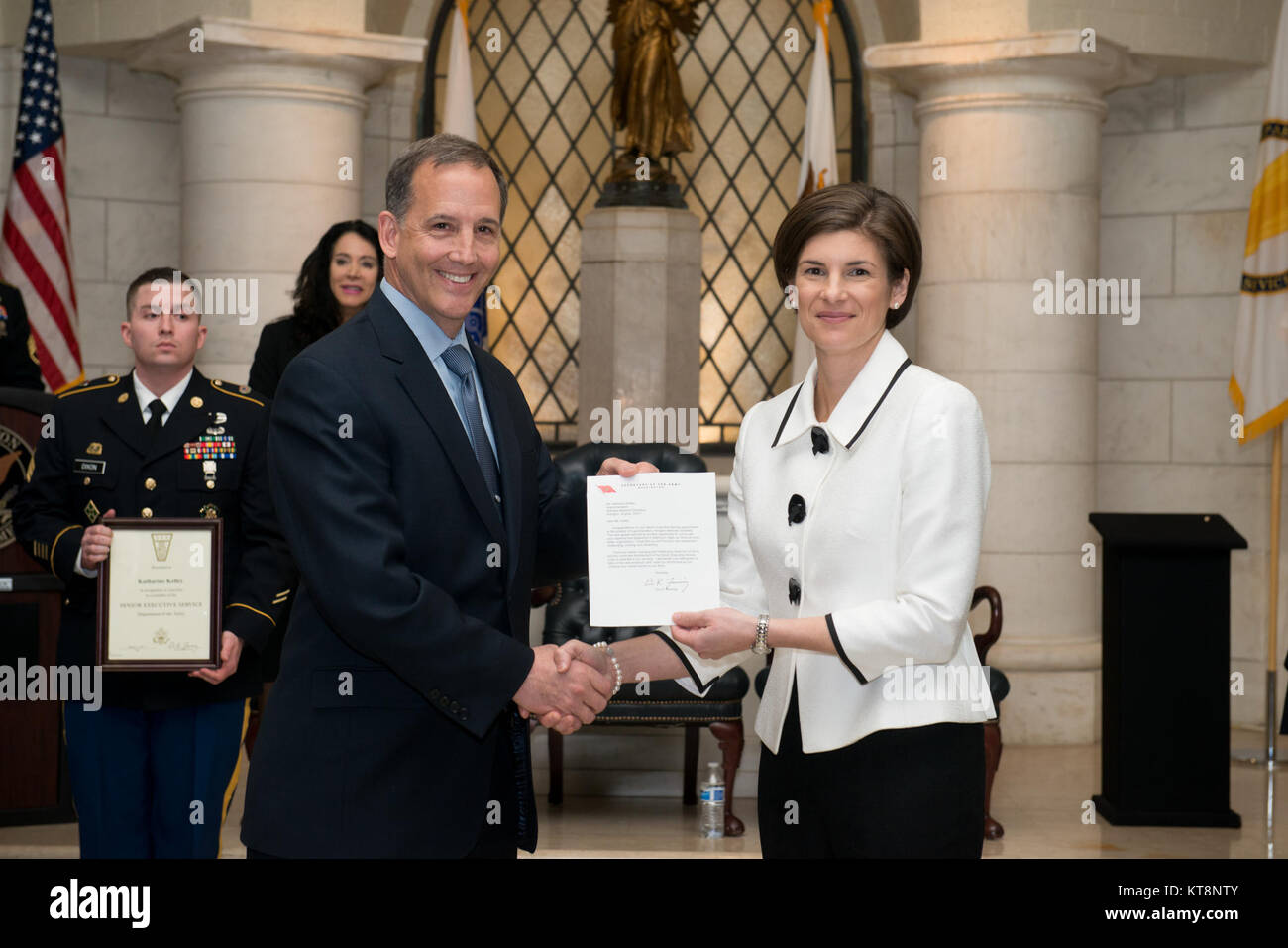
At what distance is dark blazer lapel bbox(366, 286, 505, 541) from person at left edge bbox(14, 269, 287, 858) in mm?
1477

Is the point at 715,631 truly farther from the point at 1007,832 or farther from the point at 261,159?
the point at 261,159

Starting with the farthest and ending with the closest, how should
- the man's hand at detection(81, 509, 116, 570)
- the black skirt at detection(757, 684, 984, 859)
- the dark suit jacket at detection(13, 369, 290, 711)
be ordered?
1. the dark suit jacket at detection(13, 369, 290, 711)
2. the man's hand at detection(81, 509, 116, 570)
3. the black skirt at detection(757, 684, 984, 859)

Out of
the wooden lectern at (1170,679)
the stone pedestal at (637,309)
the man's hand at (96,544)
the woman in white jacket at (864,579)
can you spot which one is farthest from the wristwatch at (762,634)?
the stone pedestal at (637,309)

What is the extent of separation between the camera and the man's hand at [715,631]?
2.36 m

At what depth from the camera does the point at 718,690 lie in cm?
516

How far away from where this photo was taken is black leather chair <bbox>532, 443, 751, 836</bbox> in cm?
519

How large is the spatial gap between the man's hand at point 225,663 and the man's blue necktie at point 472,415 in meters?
1.44

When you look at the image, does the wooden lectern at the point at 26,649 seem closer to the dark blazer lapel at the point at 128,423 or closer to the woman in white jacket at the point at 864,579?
the dark blazer lapel at the point at 128,423

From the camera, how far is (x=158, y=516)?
11.7 ft

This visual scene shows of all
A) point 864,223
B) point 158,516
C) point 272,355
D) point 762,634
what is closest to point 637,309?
point 272,355

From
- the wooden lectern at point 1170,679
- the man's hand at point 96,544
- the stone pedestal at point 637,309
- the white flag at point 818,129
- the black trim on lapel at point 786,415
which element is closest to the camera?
the black trim on lapel at point 786,415

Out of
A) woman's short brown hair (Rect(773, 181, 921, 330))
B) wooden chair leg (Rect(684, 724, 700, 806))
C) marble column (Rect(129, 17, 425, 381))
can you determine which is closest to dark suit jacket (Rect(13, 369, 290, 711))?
woman's short brown hair (Rect(773, 181, 921, 330))

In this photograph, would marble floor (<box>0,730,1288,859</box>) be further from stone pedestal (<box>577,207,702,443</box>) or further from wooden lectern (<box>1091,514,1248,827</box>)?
stone pedestal (<box>577,207,702,443</box>)

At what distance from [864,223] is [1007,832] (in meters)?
3.51
